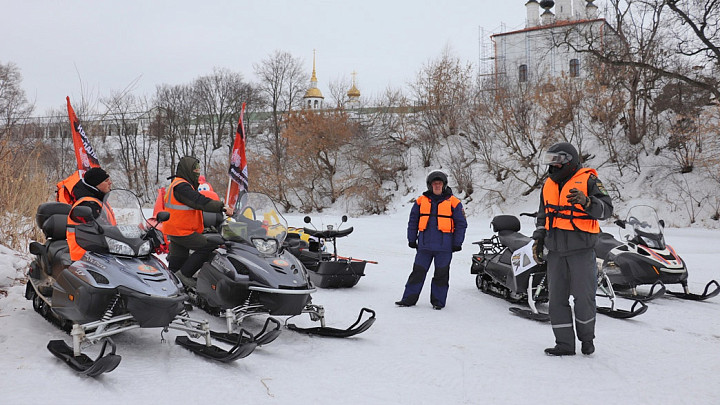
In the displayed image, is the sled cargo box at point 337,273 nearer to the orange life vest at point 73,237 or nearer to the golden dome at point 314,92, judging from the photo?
the orange life vest at point 73,237

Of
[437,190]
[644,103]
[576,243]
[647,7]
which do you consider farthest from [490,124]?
[576,243]

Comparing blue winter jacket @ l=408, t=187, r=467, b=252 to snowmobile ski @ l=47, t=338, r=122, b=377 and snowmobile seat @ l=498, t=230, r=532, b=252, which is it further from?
snowmobile ski @ l=47, t=338, r=122, b=377

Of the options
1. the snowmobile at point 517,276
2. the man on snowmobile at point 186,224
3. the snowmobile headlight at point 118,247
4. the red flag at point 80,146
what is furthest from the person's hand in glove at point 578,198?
the red flag at point 80,146

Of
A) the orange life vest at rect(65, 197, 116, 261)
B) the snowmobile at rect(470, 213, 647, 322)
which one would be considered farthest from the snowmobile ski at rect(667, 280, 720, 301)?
the orange life vest at rect(65, 197, 116, 261)

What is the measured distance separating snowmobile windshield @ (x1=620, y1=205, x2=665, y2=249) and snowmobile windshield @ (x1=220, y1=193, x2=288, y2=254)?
15.0 feet

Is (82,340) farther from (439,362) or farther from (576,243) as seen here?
(576,243)

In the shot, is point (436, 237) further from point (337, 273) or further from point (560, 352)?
point (560, 352)

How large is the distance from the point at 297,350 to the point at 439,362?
45.9 inches

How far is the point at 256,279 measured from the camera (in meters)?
4.53

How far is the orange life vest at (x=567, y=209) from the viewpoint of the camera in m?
4.25

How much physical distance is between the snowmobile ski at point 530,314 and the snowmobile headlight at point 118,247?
396cm

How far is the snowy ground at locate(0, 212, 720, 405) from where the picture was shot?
332 cm

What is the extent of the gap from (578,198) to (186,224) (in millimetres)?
3566

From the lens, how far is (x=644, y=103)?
2103cm
